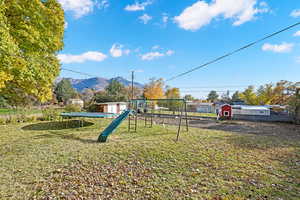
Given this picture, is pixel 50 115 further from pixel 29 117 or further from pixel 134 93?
pixel 134 93

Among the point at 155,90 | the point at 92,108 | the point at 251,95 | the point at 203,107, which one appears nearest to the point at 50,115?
the point at 92,108

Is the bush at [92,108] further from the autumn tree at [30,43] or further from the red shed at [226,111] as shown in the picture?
the red shed at [226,111]

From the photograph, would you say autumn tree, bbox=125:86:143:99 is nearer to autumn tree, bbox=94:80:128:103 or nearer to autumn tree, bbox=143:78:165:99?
autumn tree, bbox=94:80:128:103

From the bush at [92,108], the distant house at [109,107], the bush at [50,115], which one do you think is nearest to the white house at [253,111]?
the distant house at [109,107]

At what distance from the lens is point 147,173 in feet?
11.7

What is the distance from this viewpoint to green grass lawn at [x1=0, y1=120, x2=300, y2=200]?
2.76m

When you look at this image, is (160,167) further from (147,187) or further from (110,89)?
Result: (110,89)

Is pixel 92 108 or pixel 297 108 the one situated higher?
pixel 297 108

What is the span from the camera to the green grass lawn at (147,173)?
9.06 ft

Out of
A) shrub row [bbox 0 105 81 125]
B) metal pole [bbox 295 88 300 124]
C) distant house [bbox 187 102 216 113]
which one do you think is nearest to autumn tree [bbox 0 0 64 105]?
shrub row [bbox 0 105 81 125]

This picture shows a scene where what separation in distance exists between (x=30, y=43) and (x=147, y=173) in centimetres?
616

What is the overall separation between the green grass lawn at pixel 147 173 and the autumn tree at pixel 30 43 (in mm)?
2624

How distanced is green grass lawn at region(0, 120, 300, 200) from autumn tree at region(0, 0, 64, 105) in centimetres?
262

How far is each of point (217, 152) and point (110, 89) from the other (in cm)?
4425
